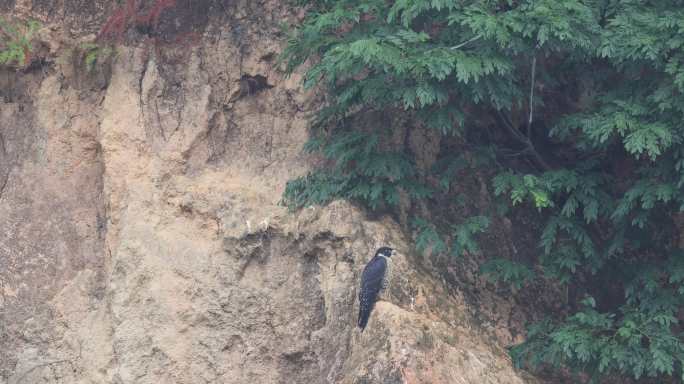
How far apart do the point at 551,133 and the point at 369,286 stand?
86.9 inches

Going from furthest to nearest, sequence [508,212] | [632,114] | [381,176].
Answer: [508,212] → [381,176] → [632,114]

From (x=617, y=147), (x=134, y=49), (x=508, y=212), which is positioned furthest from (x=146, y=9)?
(x=617, y=147)

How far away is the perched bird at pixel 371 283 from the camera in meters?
9.02

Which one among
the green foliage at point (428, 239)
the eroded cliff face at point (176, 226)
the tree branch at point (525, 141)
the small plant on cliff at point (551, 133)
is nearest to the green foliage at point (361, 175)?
the small plant on cliff at point (551, 133)

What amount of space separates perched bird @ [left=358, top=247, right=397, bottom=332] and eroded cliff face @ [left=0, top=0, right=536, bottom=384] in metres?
0.18

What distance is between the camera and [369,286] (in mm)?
9023

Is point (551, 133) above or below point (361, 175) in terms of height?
above

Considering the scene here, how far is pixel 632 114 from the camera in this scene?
29.6ft

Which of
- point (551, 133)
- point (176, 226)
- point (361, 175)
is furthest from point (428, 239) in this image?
point (176, 226)

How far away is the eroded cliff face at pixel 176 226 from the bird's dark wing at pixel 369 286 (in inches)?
8.3

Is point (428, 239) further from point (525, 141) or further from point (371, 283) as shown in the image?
point (525, 141)

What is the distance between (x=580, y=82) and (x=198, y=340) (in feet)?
14.5

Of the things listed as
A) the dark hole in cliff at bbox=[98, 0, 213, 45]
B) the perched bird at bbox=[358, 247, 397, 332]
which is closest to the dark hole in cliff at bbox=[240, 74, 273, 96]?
the dark hole in cliff at bbox=[98, 0, 213, 45]

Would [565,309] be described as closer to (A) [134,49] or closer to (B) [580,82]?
(B) [580,82]
